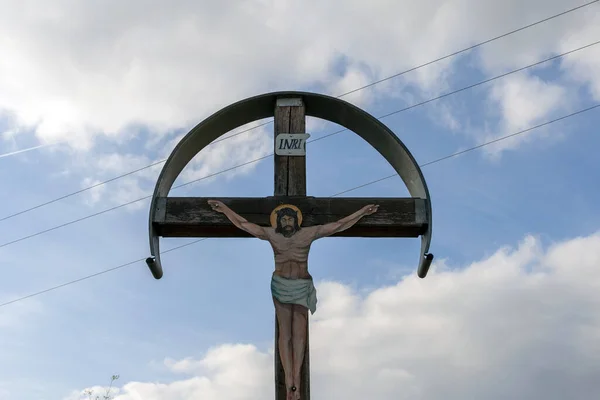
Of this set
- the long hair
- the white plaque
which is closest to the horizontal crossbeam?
the long hair

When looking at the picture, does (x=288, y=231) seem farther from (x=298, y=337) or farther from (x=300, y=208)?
(x=298, y=337)

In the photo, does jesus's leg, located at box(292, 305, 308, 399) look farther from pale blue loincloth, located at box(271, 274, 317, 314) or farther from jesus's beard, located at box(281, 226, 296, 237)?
jesus's beard, located at box(281, 226, 296, 237)

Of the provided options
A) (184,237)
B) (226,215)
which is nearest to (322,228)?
(226,215)

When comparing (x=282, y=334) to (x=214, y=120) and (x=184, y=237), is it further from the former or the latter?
(x=214, y=120)

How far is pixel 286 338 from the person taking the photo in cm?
644

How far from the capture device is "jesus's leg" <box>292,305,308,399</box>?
6.34 metres

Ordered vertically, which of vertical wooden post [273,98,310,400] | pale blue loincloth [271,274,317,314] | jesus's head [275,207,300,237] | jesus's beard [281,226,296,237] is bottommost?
pale blue loincloth [271,274,317,314]

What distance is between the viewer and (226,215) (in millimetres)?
6945

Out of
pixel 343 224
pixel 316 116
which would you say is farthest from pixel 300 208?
pixel 316 116

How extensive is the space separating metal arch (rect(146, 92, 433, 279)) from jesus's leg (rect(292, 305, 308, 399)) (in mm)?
1123

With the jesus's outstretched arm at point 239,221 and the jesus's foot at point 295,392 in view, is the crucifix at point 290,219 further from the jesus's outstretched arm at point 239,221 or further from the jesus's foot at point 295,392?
the jesus's foot at point 295,392

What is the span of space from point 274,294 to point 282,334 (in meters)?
0.32

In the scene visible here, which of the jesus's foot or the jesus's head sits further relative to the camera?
the jesus's head

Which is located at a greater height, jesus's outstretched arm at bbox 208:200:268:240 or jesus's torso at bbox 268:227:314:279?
jesus's outstretched arm at bbox 208:200:268:240
